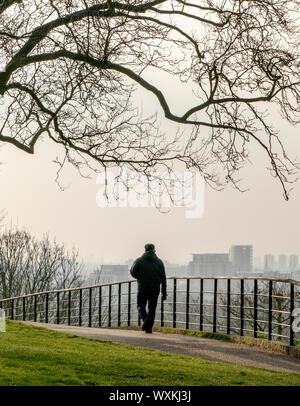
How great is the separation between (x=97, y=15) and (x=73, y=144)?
650 cm

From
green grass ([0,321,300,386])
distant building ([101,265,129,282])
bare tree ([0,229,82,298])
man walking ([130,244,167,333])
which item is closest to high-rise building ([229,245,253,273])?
distant building ([101,265,129,282])

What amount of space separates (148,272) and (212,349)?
2665mm

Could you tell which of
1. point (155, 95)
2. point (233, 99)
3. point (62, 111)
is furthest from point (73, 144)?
point (233, 99)

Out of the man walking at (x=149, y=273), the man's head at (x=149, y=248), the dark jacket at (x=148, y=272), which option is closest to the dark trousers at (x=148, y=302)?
the man walking at (x=149, y=273)

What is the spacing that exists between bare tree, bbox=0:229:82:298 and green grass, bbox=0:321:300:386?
39183 millimetres

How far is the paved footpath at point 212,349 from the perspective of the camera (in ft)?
43.7

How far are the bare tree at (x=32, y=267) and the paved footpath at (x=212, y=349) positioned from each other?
35.0 metres

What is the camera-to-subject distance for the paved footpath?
13328 mm

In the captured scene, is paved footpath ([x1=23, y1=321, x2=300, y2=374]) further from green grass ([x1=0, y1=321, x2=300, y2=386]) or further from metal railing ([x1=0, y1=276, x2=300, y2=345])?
green grass ([x1=0, y1=321, x2=300, y2=386])

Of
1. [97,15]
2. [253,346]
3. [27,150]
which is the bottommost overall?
[253,346]

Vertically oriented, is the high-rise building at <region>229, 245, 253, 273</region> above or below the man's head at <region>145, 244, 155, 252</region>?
above

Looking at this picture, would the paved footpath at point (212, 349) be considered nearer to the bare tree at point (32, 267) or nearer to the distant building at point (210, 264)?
the bare tree at point (32, 267)
